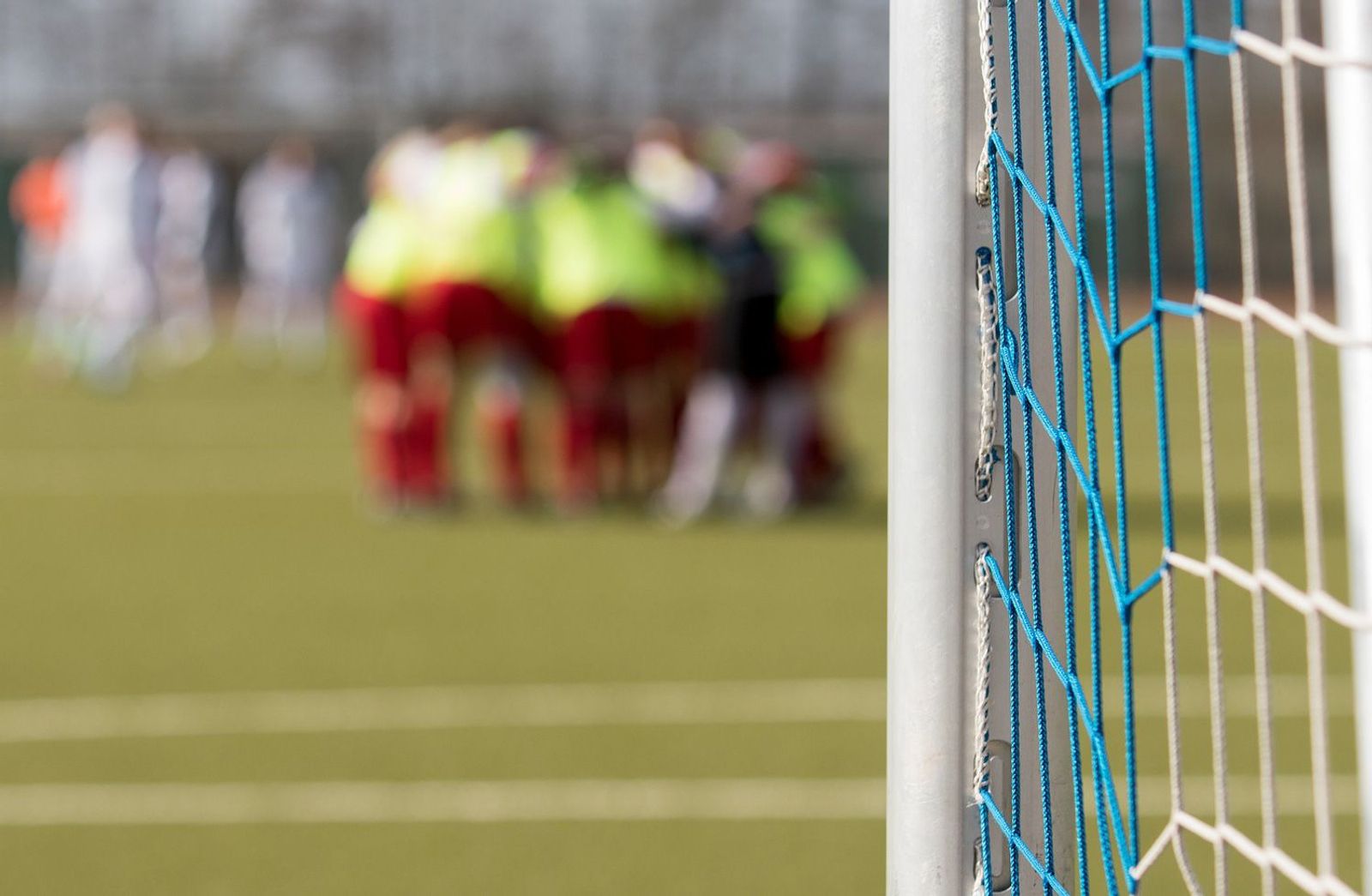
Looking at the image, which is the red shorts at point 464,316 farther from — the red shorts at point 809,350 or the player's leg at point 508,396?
the red shorts at point 809,350

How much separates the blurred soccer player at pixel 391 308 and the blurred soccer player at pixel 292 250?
38.3 feet

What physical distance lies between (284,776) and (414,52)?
2819 centimetres

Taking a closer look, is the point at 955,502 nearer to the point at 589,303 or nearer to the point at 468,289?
the point at 468,289

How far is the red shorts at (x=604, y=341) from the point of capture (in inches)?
398

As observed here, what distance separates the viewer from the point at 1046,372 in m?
2.39

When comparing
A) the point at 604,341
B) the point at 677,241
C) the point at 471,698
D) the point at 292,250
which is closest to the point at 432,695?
the point at 471,698

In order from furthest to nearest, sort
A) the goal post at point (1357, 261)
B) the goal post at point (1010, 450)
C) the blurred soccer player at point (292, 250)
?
the blurred soccer player at point (292, 250)
the goal post at point (1010, 450)
the goal post at point (1357, 261)

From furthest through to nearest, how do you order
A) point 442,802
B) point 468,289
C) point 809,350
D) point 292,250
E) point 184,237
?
point 292,250
point 184,237
point 809,350
point 468,289
point 442,802

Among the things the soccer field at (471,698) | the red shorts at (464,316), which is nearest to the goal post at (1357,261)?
the soccer field at (471,698)

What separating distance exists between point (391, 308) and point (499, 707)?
3.91 meters

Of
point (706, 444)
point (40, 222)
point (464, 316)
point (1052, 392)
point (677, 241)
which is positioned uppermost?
point (40, 222)

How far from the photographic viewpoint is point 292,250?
2241 centimetres

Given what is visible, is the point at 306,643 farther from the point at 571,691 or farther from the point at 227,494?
the point at 227,494

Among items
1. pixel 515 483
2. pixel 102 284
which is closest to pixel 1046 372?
pixel 515 483
